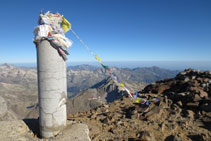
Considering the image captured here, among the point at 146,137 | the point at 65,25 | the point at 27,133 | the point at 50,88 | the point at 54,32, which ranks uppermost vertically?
the point at 65,25

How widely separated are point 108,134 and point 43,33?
5882 mm

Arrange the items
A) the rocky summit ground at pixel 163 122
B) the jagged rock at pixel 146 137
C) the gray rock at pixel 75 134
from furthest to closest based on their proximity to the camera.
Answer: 1. the rocky summit ground at pixel 163 122
2. the jagged rock at pixel 146 137
3. the gray rock at pixel 75 134

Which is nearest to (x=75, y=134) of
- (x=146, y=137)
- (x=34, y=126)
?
(x=34, y=126)

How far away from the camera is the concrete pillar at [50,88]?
19.7 ft

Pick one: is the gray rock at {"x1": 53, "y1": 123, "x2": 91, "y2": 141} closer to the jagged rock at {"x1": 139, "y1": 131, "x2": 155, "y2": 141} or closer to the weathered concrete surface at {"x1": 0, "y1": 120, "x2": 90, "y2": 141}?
the weathered concrete surface at {"x1": 0, "y1": 120, "x2": 90, "y2": 141}

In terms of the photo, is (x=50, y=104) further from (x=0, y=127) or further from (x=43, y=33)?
(x=43, y=33)

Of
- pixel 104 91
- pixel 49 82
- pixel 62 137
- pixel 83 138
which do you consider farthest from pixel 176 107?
pixel 104 91

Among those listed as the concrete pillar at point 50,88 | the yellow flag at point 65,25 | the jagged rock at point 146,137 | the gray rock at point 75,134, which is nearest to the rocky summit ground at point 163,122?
the jagged rock at point 146,137

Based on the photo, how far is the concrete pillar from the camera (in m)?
6.01

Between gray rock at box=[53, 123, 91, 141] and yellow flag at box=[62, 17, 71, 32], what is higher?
yellow flag at box=[62, 17, 71, 32]

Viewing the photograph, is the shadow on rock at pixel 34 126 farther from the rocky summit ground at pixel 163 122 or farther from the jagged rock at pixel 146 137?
the jagged rock at pixel 146 137

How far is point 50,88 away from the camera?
617 centimetres

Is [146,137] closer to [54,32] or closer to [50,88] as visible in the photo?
[50,88]

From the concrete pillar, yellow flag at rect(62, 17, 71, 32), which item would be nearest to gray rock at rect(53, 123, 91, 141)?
the concrete pillar
